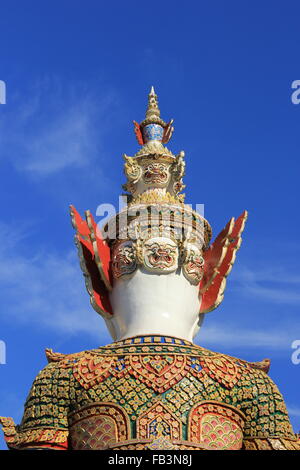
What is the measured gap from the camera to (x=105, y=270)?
1178cm

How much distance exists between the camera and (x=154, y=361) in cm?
1048

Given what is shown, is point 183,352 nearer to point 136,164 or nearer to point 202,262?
point 202,262

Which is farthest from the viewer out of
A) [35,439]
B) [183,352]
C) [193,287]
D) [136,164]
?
[136,164]

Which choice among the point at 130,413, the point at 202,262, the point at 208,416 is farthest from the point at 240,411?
the point at 202,262

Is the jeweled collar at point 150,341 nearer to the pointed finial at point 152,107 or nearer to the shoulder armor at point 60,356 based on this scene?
the shoulder armor at point 60,356

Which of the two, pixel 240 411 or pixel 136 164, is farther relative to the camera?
pixel 136 164

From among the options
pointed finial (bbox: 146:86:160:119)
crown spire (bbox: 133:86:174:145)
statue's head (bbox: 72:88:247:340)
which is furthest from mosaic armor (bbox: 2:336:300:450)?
pointed finial (bbox: 146:86:160:119)

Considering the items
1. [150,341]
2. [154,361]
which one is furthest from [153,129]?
[154,361]

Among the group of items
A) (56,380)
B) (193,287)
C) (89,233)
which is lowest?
(56,380)

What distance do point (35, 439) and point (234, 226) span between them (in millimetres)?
4314

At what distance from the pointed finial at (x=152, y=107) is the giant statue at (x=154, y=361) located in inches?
47.3

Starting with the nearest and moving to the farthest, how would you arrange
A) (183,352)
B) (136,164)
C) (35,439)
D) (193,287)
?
(35,439), (183,352), (193,287), (136,164)

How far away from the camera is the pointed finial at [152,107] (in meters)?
13.7

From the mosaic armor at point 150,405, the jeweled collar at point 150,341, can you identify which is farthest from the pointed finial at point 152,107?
the mosaic armor at point 150,405
